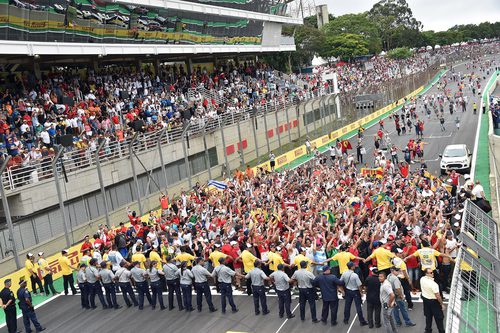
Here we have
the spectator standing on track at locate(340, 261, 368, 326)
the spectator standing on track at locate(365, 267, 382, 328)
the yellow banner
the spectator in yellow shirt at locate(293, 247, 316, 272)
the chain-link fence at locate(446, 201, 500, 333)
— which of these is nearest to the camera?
the chain-link fence at locate(446, 201, 500, 333)

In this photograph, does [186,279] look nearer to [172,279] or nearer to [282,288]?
[172,279]

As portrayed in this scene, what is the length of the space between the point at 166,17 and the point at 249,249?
29.0m

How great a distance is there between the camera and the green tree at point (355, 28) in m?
122

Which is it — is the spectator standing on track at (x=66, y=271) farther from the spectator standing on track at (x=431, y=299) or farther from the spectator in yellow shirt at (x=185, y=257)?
the spectator standing on track at (x=431, y=299)

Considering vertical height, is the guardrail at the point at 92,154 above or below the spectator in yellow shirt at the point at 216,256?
above

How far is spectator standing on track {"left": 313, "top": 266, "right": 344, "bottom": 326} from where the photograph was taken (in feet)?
40.4

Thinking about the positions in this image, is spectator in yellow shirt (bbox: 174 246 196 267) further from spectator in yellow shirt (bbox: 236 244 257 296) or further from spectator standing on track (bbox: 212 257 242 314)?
spectator in yellow shirt (bbox: 236 244 257 296)

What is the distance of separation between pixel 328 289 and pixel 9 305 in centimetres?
787

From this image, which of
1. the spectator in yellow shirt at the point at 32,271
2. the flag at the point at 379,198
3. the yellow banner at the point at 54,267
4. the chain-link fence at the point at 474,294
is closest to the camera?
the chain-link fence at the point at 474,294

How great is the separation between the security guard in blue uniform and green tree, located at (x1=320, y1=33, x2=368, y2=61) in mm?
102093

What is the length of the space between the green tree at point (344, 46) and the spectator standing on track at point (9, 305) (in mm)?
102291

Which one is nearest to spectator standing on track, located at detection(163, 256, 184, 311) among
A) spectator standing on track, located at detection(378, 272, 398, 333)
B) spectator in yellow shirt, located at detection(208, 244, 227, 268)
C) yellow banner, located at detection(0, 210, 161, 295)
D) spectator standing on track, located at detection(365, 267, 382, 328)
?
spectator in yellow shirt, located at detection(208, 244, 227, 268)

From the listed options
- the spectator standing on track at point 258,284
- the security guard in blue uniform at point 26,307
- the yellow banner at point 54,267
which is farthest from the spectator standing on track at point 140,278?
the yellow banner at point 54,267

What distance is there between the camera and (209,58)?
178ft
